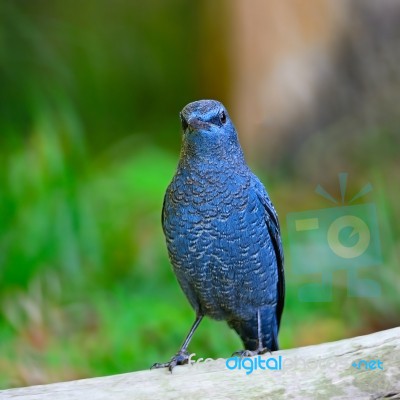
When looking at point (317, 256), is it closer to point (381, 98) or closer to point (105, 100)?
point (381, 98)

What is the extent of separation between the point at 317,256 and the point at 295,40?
1.99 meters

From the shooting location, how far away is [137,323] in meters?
4.75

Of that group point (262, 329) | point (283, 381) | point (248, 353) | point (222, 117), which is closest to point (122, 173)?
point (262, 329)

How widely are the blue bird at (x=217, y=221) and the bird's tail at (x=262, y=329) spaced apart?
127mm

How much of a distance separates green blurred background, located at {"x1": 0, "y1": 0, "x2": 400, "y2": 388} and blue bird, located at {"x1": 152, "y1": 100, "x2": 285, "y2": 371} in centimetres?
Result: 137

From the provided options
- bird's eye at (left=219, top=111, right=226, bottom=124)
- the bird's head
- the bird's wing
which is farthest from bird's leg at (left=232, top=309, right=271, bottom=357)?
bird's eye at (left=219, top=111, right=226, bottom=124)

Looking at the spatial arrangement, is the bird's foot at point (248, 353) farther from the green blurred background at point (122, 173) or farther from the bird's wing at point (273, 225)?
the green blurred background at point (122, 173)

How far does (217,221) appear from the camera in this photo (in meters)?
3.01

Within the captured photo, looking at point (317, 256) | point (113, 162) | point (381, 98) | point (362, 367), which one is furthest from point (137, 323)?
point (381, 98)

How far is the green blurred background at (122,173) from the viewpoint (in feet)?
15.4

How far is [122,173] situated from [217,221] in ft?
9.97

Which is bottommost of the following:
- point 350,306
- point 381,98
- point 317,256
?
point 350,306

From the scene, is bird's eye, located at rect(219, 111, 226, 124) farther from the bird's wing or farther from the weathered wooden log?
the weathered wooden log

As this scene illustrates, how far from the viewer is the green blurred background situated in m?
4.70
